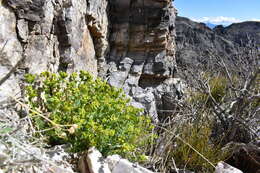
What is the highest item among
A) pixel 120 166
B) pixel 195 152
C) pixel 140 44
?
pixel 140 44

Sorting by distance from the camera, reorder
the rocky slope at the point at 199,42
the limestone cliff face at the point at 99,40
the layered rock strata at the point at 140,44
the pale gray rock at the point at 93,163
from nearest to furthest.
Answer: the pale gray rock at the point at 93,163
the limestone cliff face at the point at 99,40
the layered rock strata at the point at 140,44
the rocky slope at the point at 199,42

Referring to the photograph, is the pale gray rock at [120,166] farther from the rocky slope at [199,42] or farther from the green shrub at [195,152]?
the rocky slope at [199,42]

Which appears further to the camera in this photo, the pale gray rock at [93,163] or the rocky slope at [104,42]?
the rocky slope at [104,42]

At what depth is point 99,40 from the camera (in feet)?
14.3

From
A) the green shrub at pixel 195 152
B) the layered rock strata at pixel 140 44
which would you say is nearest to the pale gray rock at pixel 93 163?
the green shrub at pixel 195 152

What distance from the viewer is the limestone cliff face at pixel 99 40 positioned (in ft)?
8.52

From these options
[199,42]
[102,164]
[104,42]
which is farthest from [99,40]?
[199,42]

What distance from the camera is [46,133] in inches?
86.0

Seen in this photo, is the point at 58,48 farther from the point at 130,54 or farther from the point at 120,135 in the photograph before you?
the point at 130,54

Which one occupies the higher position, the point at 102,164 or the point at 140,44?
the point at 140,44

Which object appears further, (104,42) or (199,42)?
(199,42)

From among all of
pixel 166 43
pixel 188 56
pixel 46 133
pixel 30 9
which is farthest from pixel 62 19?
pixel 188 56

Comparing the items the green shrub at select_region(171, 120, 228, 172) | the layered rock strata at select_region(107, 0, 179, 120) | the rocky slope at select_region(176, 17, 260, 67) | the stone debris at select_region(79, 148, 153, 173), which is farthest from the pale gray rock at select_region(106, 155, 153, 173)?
the rocky slope at select_region(176, 17, 260, 67)

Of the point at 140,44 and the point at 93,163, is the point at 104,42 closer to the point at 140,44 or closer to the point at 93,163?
the point at 140,44
